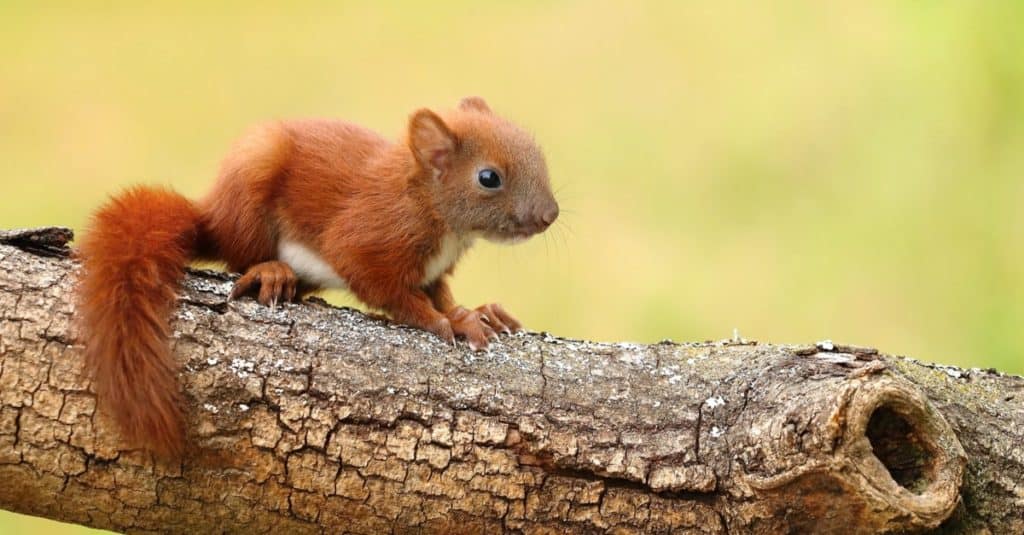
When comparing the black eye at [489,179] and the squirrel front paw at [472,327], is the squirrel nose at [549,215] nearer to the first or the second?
the black eye at [489,179]

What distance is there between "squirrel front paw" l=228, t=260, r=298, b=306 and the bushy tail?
11cm

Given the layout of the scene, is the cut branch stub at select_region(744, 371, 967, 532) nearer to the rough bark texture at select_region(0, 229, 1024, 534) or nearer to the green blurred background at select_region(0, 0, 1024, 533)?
the rough bark texture at select_region(0, 229, 1024, 534)

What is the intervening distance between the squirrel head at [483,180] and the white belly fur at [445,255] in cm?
4

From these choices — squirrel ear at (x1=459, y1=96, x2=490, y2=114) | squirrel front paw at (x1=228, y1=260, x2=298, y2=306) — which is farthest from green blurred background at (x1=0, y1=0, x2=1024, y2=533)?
squirrel front paw at (x1=228, y1=260, x2=298, y2=306)

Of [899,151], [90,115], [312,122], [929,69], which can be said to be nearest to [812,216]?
[899,151]

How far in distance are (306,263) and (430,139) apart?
1.16 ft

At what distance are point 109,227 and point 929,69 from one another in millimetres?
2871

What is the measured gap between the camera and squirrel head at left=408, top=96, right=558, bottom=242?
7.64 ft

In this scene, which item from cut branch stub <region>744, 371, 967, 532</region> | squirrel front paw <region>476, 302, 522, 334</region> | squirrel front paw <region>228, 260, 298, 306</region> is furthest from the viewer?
squirrel front paw <region>476, 302, 522, 334</region>

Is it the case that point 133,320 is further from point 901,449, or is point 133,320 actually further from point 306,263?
point 901,449

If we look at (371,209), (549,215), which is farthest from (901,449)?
(371,209)

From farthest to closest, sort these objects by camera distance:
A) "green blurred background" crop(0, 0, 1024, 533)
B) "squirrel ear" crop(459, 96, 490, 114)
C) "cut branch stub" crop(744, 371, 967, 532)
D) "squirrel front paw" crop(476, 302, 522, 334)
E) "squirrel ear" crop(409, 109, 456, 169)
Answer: "green blurred background" crop(0, 0, 1024, 533)
"squirrel ear" crop(459, 96, 490, 114)
"squirrel ear" crop(409, 109, 456, 169)
"squirrel front paw" crop(476, 302, 522, 334)
"cut branch stub" crop(744, 371, 967, 532)

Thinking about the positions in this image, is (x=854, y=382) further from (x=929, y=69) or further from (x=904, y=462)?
(x=929, y=69)

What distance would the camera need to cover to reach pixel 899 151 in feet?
12.5
